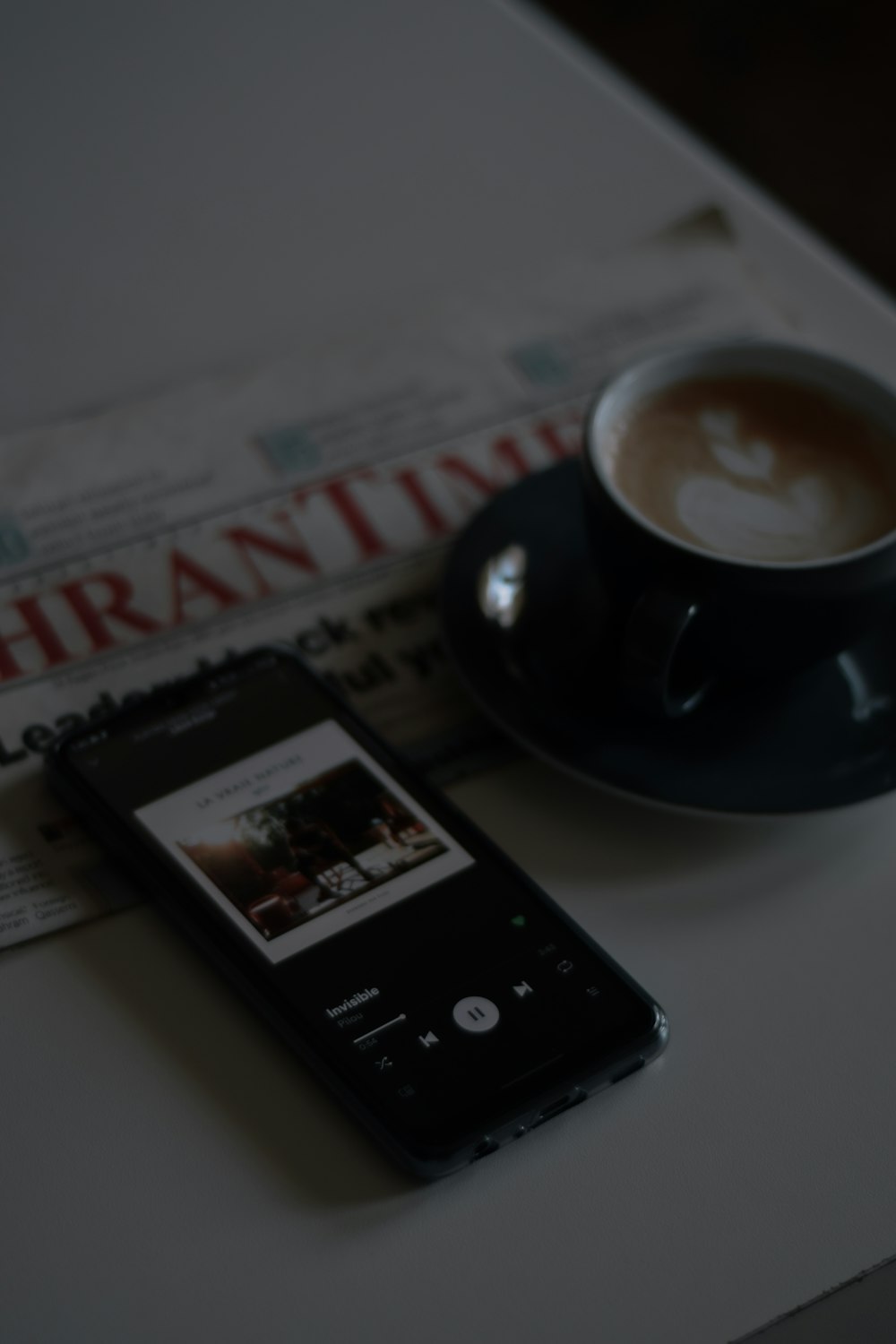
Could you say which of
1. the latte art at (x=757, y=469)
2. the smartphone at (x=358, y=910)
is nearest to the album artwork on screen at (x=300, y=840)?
the smartphone at (x=358, y=910)

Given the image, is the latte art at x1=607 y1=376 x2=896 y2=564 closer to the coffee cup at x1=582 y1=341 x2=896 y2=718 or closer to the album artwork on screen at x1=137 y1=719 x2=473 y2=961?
the coffee cup at x1=582 y1=341 x2=896 y2=718

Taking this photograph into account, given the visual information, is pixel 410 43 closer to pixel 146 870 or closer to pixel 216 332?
pixel 216 332

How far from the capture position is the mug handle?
1.19 ft

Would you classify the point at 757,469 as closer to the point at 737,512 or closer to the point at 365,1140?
the point at 737,512

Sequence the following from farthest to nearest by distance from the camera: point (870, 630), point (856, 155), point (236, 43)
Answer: point (856, 155) < point (236, 43) < point (870, 630)

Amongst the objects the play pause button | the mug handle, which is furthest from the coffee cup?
the play pause button

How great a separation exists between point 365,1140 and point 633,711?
0.15m

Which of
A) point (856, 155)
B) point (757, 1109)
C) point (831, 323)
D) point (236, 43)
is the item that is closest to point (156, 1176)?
point (757, 1109)

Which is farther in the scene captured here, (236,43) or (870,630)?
(236,43)

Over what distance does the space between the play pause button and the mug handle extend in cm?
10

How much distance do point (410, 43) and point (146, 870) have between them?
0.48m

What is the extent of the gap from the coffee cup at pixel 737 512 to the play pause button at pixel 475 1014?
102 millimetres

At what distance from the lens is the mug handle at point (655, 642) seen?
1.19 feet

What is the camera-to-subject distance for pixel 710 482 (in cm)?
41
